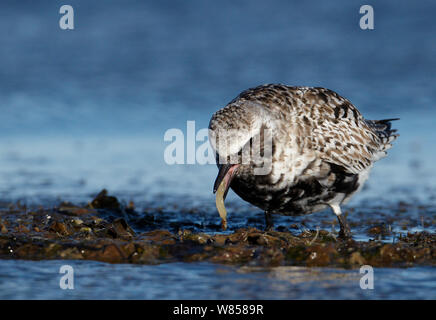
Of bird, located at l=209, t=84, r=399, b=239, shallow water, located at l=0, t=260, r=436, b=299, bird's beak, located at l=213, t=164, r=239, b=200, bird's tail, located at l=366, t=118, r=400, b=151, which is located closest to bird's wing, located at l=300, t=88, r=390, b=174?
bird, located at l=209, t=84, r=399, b=239

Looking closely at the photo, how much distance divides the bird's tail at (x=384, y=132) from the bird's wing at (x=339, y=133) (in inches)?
12.5

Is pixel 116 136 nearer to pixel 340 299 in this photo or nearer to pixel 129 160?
pixel 129 160

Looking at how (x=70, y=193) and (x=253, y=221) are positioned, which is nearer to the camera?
(x=253, y=221)

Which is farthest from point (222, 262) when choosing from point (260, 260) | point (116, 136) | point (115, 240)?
point (116, 136)

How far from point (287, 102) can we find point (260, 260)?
2.32 m

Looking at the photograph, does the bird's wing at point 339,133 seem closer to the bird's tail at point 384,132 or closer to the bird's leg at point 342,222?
the bird's tail at point 384,132

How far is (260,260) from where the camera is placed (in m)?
6.88

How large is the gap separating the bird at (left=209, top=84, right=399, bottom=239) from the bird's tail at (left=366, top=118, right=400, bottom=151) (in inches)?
20.3

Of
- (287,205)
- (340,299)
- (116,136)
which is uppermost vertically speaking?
(116,136)

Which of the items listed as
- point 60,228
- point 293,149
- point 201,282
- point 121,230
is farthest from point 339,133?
point 60,228

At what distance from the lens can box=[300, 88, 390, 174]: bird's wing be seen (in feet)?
26.8

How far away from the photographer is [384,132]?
9945 mm

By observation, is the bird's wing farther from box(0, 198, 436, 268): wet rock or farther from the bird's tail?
box(0, 198, 436, 268): wet rock

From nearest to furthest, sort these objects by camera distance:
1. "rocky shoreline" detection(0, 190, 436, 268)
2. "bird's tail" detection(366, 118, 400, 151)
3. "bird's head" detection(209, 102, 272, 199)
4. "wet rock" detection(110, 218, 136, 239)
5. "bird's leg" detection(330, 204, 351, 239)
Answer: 1. "rocky shoreline" detection(0, 190, 436, 268)
2. "bird's head" detection(209, 102, 272, 199)
3. "wet rock" detection(110, 218, 136, 239)
4. "bird's leg" detection(330, 204, 351, 239)
5. "bird's tail" detection(366, 118, 400, 151)
